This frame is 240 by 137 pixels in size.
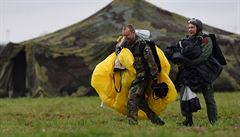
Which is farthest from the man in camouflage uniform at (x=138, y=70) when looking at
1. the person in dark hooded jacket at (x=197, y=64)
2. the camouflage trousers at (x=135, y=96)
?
the person in dark hooded jacket at (x=197, y=64)

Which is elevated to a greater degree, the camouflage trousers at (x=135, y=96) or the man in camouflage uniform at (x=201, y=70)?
the man in camouflage uniform at (x=201, y=70)

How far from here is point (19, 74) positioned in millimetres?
24984

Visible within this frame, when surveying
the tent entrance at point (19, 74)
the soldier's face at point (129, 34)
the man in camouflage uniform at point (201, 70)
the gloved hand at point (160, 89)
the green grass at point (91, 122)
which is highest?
the soldier's face at point (129, 34)

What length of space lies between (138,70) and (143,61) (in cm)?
19

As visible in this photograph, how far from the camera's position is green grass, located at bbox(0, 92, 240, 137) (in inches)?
373

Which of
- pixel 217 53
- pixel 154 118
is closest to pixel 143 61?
pixel 154 118

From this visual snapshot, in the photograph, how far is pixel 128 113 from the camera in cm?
1175

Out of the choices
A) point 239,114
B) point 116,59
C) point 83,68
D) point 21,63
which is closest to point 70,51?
point 83,68

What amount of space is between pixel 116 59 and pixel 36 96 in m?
11.7

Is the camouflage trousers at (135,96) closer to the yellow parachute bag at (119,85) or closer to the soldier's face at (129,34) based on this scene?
the yellow parachute bag at (119,85)

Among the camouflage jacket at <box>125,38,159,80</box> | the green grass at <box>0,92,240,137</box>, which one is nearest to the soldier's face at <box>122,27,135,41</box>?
the camouflage jacket at <box>125,38,159,80</box>

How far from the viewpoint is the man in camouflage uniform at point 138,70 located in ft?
38.0

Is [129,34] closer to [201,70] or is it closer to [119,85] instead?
[119,85]

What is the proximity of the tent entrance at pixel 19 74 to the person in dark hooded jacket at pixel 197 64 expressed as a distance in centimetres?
1358
